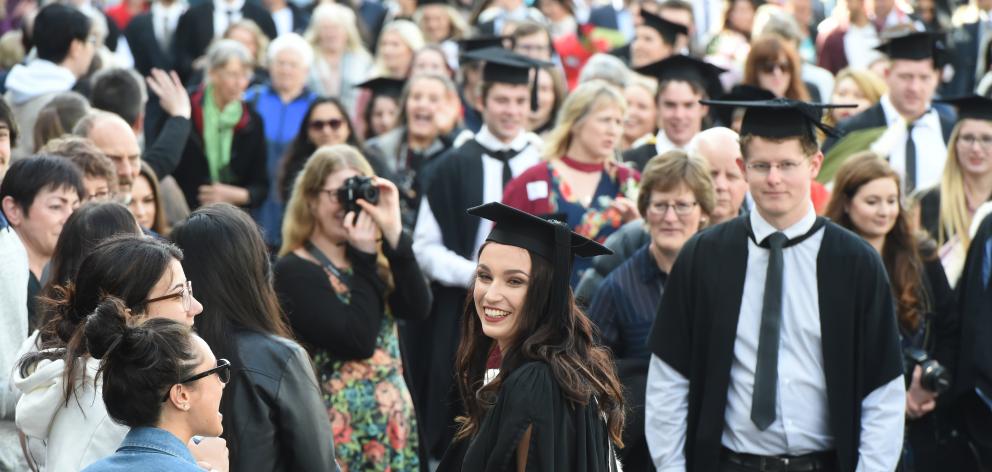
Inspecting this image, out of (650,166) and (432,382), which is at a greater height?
(650,166)

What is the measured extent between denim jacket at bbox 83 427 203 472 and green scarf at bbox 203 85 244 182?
22.1ft

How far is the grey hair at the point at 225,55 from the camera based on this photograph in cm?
1064

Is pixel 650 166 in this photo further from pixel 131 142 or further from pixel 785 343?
pixel 131 142

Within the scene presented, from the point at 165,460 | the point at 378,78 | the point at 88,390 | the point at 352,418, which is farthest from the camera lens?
the point at 378,78

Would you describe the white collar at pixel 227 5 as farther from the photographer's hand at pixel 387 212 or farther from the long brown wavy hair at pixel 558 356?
the long brown wavy hair at pixel 558 356

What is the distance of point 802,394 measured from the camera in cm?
544

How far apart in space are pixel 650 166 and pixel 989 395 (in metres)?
2.09

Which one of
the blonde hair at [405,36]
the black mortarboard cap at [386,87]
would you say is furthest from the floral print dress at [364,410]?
the blonde hair at [405,36]

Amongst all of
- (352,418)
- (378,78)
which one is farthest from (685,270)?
(378,78)

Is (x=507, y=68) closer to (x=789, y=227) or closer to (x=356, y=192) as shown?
(x=356, y=192)

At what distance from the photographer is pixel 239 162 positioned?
10.4 metres

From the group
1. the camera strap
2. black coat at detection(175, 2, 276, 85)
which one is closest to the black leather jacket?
the camera strap

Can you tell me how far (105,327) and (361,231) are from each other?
2808 millimetres

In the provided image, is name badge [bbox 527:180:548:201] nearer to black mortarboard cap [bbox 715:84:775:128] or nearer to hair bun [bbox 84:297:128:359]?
black mortarboard cap [bbox 715:84:775:128]
